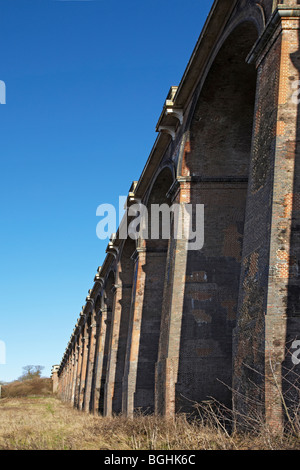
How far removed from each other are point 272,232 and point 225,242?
223 inches

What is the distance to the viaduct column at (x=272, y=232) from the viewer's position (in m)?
7.84

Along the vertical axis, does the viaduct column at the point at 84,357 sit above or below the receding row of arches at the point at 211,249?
below

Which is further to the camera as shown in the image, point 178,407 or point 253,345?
point 178,407

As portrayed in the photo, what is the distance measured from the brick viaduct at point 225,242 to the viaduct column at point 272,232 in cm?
2

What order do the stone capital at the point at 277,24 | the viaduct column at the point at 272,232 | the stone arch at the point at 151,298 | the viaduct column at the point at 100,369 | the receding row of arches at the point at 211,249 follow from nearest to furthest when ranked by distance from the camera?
the viaduct column at the point at 272,232 < the stone capital at the point at 277,24 < the receding row of arches at the point at 211,249 < the stone arch at the point at 151,298 < the viaduct column at the point at 100,369

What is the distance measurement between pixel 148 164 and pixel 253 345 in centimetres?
1048

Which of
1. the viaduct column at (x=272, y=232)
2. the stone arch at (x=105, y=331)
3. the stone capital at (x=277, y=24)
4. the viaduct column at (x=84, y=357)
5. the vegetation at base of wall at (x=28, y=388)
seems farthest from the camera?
the vegetation at base of wall at (x=28, y=388)

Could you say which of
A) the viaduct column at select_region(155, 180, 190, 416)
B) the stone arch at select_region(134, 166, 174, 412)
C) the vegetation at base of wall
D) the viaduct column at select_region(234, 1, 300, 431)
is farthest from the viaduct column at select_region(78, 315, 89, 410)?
the vegetation at base of wall

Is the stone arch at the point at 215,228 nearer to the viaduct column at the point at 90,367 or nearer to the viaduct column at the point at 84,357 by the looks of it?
the viaduct column at the point at 90,367

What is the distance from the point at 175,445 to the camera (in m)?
6.94

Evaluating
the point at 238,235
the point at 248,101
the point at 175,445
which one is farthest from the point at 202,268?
the point at 175,445

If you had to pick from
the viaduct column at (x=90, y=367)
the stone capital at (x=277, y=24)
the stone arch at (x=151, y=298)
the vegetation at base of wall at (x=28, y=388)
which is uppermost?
the stone capital at (x=277, y=24)

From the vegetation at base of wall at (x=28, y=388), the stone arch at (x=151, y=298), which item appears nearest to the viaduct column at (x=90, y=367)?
the stone arch at (x=151, y=298)
